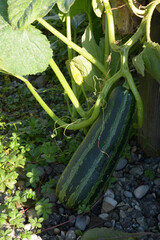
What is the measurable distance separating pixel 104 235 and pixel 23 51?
2.96 ft

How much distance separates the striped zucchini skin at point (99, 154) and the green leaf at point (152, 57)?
153mm

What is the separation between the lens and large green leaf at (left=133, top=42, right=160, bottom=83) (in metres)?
1.40

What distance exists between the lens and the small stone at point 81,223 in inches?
63.9

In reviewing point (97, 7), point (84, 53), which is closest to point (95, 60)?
point (84, 53)

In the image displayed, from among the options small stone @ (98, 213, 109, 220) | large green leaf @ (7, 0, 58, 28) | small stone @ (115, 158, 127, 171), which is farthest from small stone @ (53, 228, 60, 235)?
large green leaf @ (7, 0, 58, 28)

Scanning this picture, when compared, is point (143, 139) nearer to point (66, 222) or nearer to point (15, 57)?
point (66, 222)

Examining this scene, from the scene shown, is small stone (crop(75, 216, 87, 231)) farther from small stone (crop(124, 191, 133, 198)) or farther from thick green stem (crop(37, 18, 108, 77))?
thick green stem (crop(37, 18, 108, 77))

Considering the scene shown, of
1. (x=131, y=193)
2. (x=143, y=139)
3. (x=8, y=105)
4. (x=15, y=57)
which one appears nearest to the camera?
(x=15, y=57)

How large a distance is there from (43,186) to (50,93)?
1143 millimetres

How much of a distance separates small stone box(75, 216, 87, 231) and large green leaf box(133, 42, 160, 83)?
777 millimetres

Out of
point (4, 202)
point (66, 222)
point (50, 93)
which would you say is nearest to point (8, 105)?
point (50, 93)

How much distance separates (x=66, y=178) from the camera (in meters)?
1.66

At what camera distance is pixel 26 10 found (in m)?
1.36

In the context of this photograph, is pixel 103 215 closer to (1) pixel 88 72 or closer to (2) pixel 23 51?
(1) pixel 88 72
